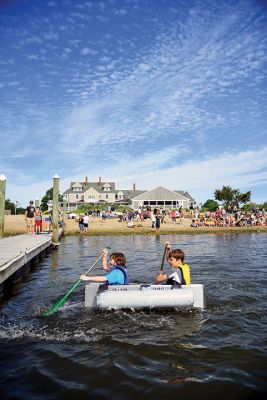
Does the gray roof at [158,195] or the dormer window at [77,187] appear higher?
the dormer window at [77,187]

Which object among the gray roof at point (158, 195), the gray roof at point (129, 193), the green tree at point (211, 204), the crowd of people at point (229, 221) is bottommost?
the crowd of people at point (229, 221)

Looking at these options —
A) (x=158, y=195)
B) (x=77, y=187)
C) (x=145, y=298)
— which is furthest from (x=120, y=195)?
(x=145, y=298)

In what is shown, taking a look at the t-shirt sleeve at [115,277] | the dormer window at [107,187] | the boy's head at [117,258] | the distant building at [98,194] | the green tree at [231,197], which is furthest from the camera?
the dormer window at [107,187]

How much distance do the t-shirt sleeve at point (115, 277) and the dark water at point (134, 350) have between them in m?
0.62

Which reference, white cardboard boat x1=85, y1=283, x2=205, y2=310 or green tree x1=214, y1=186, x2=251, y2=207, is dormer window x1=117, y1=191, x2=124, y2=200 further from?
white cardboard boat x1=85, y1=283, x2=205, y2=310

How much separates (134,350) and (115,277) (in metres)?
2.16

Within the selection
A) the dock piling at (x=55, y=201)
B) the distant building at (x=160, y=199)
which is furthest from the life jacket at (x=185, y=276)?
the distant building at (x=160, y=199)

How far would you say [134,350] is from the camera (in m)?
5.14

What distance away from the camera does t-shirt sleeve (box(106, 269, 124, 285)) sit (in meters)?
7.13

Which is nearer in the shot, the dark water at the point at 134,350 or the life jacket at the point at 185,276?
the dark water at the point at 134,350

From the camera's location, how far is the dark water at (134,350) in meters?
4.07

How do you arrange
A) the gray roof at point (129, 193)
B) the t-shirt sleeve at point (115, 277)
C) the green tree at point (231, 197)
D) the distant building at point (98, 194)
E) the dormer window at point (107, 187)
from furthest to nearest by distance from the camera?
the dormer window at point (107, 187) < the gray roof at point (129, 193) < the distant building at point (98, 194) < the green tree at point (231, 197) < the t-shirt sleeve at point (115, 277)

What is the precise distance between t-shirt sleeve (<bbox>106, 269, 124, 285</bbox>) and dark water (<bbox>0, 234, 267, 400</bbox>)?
0.62m

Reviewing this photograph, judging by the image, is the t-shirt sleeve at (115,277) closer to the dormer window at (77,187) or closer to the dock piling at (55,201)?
the dock piling at (55,201)
